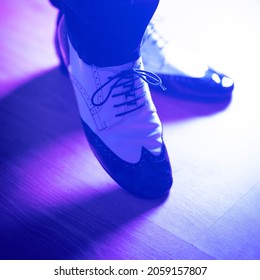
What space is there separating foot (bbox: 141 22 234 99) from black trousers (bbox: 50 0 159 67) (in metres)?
0.22

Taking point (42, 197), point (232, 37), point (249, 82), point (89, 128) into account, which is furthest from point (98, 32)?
point (232, 37)

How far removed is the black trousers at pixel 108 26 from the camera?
56cm

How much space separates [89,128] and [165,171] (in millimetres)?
173

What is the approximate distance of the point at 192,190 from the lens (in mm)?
639

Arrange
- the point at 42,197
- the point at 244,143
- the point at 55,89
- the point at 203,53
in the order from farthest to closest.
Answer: the point at 203,53 → the point at 55,89 → the point at 244,143 → the point at 42,197

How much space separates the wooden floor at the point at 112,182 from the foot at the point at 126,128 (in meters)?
0.03

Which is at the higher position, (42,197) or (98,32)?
(98,32)

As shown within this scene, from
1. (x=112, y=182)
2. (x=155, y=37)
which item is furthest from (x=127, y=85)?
(x=155, y=37)

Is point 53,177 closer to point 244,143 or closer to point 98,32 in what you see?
point 98,32

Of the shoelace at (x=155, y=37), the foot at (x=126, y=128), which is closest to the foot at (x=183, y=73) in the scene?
the shoelace at (x=155, y=37)

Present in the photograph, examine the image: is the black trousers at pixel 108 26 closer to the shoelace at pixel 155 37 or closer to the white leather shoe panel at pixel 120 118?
the white leather shoe panel at pixel 120 118

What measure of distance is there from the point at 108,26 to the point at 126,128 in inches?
7.1

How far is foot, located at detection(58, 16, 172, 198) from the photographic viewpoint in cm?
62
